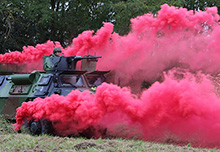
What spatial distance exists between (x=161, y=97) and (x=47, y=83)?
419cm

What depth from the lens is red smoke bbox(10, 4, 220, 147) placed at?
9297 millimetres

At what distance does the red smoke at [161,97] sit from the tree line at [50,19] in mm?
10547

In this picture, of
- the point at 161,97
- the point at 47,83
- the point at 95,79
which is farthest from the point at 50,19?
the point at 161,97

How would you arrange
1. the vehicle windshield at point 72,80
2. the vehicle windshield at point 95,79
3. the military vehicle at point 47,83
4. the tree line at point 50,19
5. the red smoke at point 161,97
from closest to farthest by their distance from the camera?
the red smoke at point 161,97 → the military vehicle at point 47,83 → the vehicle windshield at point 72,80 → the vehicle windshield at point 95,79 → the tree line at point 50,19

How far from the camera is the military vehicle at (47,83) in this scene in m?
12.1

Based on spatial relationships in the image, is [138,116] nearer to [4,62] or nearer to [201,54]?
[201,54]

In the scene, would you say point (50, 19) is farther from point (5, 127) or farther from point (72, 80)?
point (5, 127)

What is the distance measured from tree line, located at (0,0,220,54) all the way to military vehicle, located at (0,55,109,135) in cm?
966

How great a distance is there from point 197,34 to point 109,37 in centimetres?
501

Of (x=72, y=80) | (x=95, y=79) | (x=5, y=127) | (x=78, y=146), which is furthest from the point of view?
(x=95, y=79)

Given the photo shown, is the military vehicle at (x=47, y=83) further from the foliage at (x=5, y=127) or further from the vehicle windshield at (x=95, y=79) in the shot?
the foliage at (x=5, y=127)

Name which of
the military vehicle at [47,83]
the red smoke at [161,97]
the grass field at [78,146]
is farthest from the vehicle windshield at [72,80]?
the grass field at [78,146]

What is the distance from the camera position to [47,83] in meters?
12.0

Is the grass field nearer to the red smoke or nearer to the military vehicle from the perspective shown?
the red smoke
